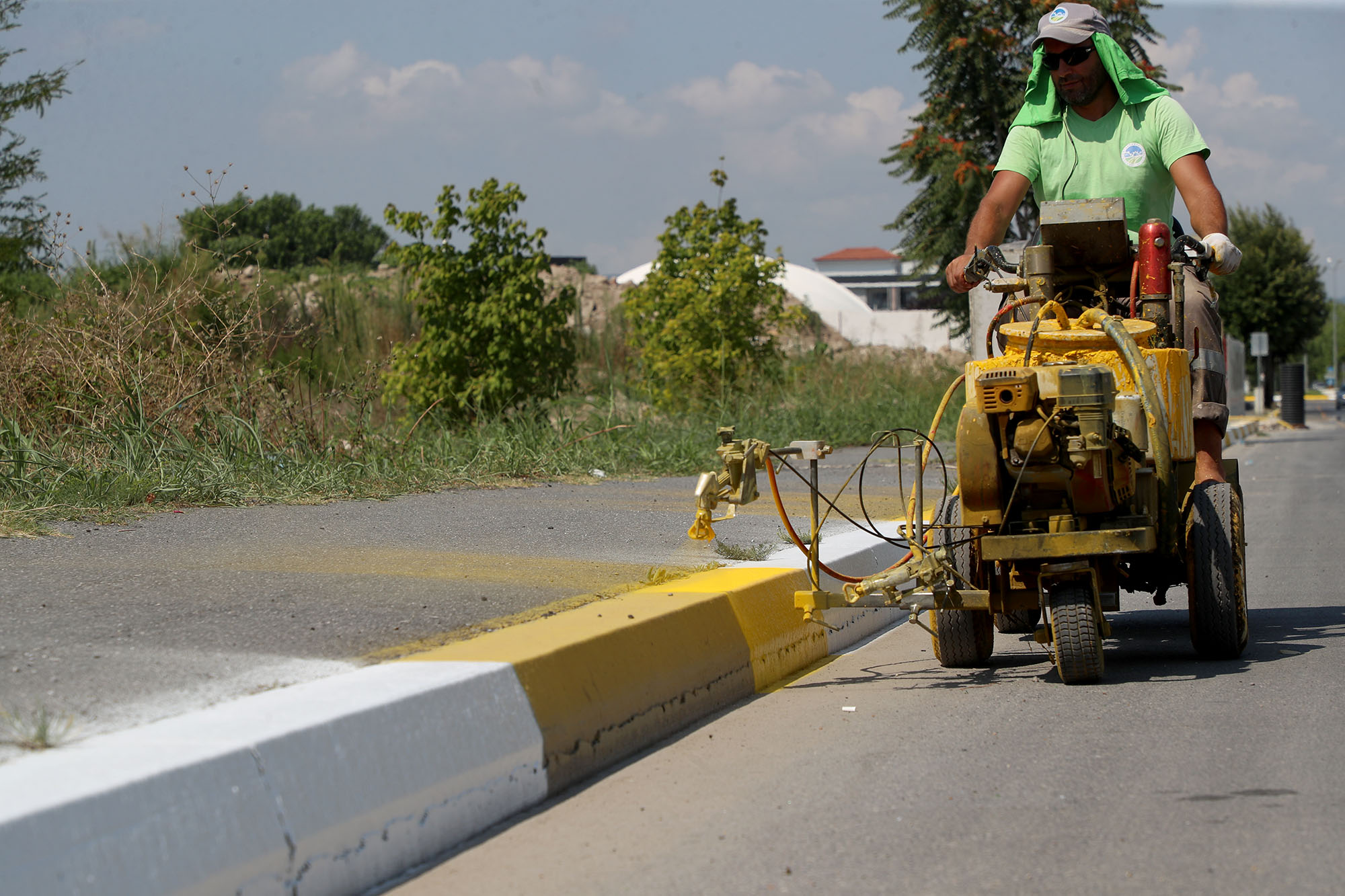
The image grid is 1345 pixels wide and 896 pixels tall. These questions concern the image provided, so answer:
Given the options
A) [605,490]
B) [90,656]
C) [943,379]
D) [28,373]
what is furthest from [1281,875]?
[943,379]

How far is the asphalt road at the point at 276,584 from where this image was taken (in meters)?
3.29

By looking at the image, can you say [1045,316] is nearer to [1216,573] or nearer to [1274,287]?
[1216,573]

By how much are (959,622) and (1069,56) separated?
2.38 m

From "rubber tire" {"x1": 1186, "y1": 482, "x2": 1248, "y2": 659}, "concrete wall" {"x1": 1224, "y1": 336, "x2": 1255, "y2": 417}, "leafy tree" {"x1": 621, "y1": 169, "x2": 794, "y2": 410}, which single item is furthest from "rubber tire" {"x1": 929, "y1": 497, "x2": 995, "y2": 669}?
"concrete wall" {"x1": 1224, "y1": 336, "x2": 1255, "y2": 417}

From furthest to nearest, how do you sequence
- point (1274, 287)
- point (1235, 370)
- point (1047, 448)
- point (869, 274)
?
point (869, 274), point (1274, 287), point (1235, 370), point (1047, 448)

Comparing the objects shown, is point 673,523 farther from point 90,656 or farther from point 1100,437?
Answer: point 90,656

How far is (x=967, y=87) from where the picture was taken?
2086 cm

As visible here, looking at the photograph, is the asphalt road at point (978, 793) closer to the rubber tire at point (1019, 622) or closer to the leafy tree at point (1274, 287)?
the rubber tire at point (1019, 622)

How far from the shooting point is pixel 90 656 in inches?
137

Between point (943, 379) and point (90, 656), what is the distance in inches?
715

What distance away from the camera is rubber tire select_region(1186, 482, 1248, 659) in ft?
15.1

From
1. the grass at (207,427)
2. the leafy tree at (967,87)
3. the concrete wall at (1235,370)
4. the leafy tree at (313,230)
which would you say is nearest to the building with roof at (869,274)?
the leafy tree at (313,230)

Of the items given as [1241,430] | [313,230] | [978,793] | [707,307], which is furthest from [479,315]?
[313,230]

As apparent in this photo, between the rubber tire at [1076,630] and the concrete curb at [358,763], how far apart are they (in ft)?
3.68
